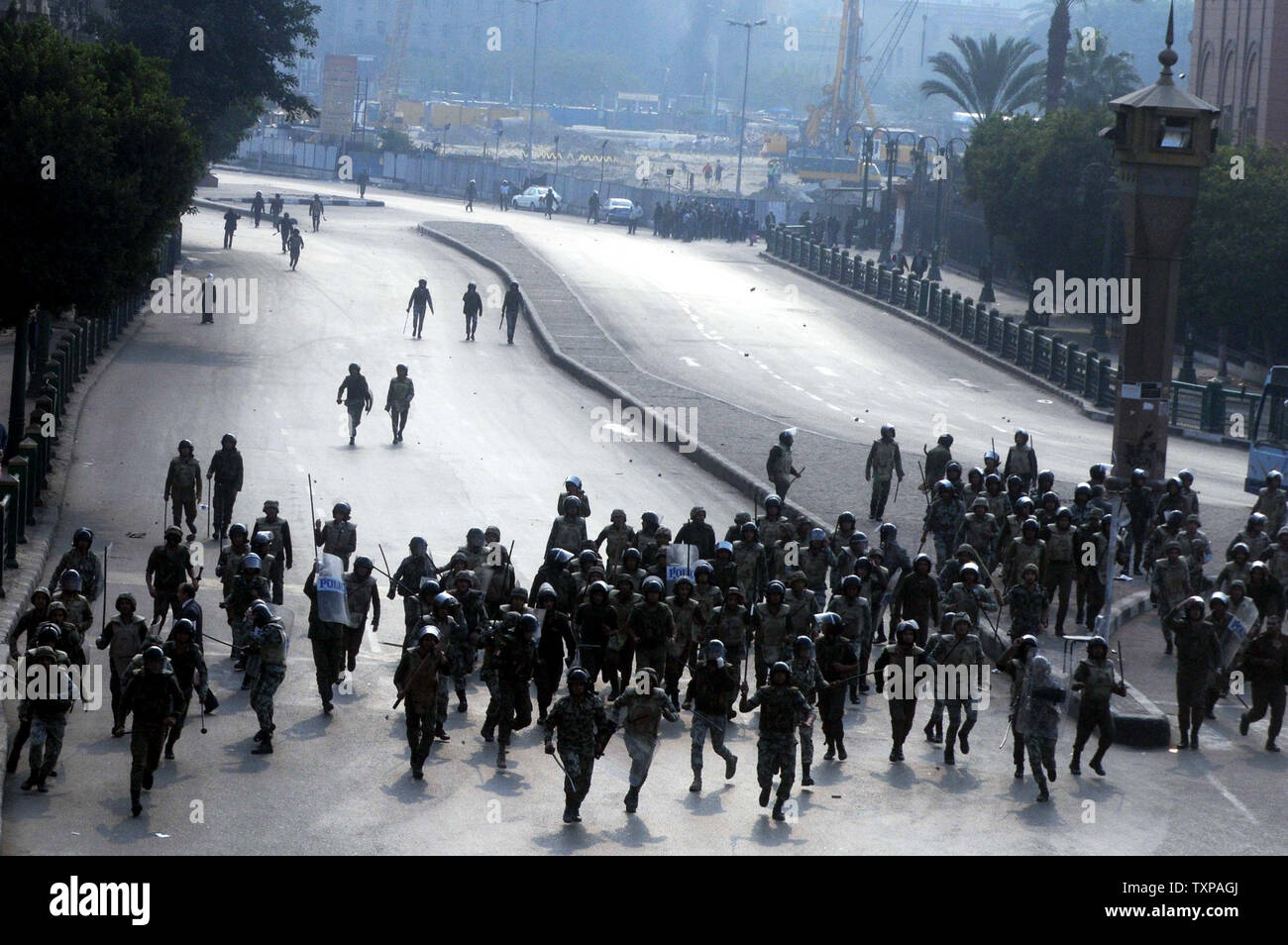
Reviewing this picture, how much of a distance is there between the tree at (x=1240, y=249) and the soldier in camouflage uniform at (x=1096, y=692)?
29.5 m

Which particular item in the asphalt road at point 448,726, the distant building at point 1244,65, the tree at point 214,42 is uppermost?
the distant building at point 1244,65

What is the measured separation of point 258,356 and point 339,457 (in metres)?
10.5

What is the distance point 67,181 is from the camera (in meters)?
24.7

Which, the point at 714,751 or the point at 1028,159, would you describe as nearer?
the point at 714,751

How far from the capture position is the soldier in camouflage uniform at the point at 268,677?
48.7 feet

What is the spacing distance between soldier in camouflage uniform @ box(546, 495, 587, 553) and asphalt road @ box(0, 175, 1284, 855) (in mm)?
2033

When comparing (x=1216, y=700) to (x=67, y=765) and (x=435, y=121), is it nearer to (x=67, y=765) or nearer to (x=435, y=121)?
(x=67, y=765)

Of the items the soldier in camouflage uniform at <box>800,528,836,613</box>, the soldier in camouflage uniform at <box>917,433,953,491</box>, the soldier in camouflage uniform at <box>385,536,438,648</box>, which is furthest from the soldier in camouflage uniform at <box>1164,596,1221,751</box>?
the soldier in camouflage uniform at <box>917,433,953,491</box>

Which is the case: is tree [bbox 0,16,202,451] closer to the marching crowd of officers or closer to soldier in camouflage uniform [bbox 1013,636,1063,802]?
the marching crowd of officers

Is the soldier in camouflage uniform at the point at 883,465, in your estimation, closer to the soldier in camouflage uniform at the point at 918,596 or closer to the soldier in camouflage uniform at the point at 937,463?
the soldier in camouflage uniform at the point at 937,463

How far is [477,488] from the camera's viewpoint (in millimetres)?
27016

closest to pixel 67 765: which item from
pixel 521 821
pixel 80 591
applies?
pixel 80 591

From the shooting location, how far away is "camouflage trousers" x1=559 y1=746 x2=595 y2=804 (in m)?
13.4

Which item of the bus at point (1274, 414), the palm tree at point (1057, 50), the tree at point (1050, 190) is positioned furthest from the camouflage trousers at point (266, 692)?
the palm tree at point (1057, 50)
